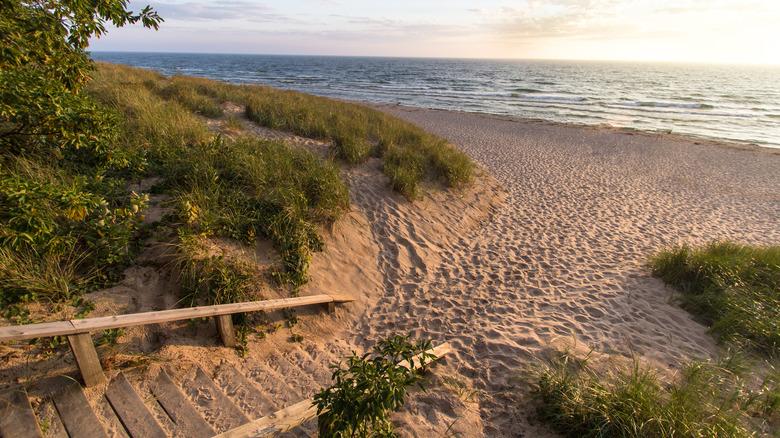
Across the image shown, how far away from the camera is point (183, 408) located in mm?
3041

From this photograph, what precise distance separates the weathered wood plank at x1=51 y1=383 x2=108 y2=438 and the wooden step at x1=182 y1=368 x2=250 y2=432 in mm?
689

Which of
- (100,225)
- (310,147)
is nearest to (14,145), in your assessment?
(100,225)

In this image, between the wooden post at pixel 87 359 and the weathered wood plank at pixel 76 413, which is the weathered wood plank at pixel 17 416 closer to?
the weathered wood plank at pixel 76 413

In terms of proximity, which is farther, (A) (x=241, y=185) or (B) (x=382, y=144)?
(B) (x=382, y=144)

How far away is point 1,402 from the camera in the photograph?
2.64 m

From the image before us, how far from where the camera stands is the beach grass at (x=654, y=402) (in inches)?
112

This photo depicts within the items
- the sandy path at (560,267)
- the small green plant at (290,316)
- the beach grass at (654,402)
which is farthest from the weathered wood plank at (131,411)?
the beach grass at (654,402)

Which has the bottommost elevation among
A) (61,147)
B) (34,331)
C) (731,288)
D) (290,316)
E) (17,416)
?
(290,316)

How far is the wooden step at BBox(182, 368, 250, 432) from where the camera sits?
3.03 metres

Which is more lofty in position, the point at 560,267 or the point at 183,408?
the point at 183,408

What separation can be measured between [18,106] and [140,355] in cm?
251

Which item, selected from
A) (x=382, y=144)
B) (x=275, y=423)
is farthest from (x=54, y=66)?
(x=382, y=144)

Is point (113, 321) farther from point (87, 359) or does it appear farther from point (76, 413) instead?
point (76, 413)

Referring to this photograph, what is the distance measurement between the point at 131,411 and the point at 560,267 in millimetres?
6890
